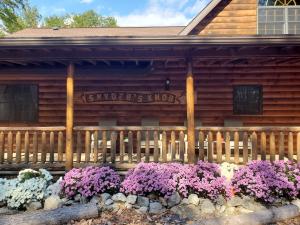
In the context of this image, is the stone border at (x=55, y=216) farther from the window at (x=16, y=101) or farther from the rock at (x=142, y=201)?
the window at (x=16, y=101)

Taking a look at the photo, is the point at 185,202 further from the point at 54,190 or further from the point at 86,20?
the point at 86,20

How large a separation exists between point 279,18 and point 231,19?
5.68 ft

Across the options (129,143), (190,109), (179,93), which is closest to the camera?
(190,109)

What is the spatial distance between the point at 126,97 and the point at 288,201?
582cm

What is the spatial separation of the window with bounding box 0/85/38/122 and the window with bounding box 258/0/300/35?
319 inches

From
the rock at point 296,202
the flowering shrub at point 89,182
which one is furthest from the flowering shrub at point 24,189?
the rock at point 296,202

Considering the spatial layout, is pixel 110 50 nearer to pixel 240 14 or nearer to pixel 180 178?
pixel 180 178

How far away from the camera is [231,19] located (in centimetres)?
1075

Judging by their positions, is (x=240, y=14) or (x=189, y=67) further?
(x=240, y=14)

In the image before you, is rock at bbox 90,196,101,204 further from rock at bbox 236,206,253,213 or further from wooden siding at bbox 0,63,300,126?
wooden siding at bbox 0,63,300,126

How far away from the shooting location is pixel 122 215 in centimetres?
595

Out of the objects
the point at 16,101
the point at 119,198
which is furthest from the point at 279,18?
the point at 16,101

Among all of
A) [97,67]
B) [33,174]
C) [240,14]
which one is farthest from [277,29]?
[33,174]

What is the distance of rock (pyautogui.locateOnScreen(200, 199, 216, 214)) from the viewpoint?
20.1 feet
